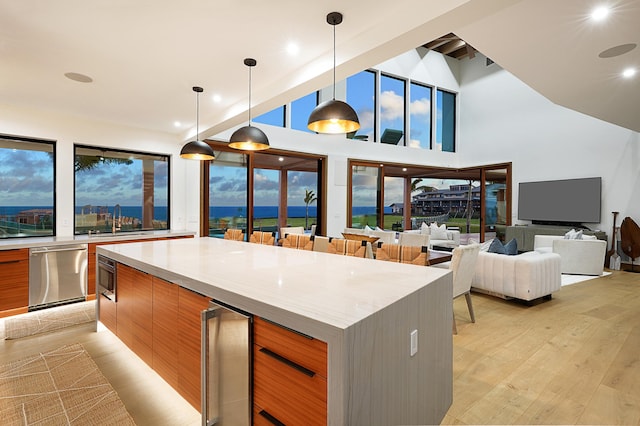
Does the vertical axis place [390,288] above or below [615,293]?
above

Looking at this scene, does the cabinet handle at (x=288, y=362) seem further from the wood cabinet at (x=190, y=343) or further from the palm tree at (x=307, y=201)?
the palm tree at (x=307, y=201)

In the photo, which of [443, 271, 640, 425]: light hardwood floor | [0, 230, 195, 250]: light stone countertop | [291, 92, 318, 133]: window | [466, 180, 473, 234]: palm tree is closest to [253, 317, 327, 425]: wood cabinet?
[443, 271, 640, 425]: light hardwood floor

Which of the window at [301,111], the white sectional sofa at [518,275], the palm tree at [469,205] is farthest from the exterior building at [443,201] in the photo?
the white sectional sofa at [518,275]

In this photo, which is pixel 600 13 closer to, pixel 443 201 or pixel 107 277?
pixel 107 277

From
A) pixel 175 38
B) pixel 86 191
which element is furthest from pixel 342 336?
pixel 86 191

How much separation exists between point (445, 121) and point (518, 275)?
23.0 ft

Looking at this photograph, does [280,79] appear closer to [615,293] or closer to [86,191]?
[86,191]

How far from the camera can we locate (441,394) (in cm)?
170

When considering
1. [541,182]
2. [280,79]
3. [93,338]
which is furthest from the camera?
[541,182]

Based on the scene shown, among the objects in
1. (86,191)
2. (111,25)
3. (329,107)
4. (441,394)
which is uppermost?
(111,25)

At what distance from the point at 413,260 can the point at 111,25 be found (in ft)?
9.53

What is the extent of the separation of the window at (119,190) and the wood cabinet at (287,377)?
488cm

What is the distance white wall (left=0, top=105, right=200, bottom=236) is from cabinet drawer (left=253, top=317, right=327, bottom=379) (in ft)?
15.6

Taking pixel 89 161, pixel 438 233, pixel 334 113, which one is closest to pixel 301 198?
pixel 438 233
